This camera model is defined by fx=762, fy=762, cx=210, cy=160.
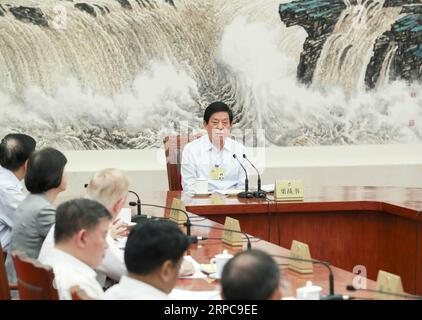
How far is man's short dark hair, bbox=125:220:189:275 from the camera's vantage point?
225 cm

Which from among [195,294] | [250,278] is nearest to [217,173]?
[195,294]

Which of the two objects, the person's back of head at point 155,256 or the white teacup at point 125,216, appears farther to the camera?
the white teacup at point 125,216

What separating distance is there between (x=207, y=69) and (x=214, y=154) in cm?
128

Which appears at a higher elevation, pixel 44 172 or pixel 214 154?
pixel 214 154

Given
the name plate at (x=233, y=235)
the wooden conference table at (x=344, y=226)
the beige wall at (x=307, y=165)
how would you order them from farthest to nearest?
the beige wall at (x=307, y=165), the wooden conference table at (x=344, y=226), the name plate at (x=233, y=235)

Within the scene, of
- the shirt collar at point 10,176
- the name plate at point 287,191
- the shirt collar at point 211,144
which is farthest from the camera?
the shirt collar at point 211,144

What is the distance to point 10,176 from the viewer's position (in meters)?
4.30

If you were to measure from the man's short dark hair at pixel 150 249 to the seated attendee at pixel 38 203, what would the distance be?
1266 mm

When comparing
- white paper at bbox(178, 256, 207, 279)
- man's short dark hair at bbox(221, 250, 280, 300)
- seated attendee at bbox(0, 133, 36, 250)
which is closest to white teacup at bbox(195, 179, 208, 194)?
seated attendee at bbox(0, 133, 36, 250)

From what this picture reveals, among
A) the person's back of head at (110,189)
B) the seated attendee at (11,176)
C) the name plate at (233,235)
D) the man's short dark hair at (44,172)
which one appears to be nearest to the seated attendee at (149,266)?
the person's back of head at (110,189)

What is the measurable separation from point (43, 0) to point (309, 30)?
7.93 ft

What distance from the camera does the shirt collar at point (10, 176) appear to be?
14.0ft

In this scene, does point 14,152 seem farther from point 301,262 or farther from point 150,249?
point 150,249

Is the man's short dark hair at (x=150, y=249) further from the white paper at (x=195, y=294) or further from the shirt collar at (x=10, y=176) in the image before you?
the shirt collar at (x=10, y=176)
